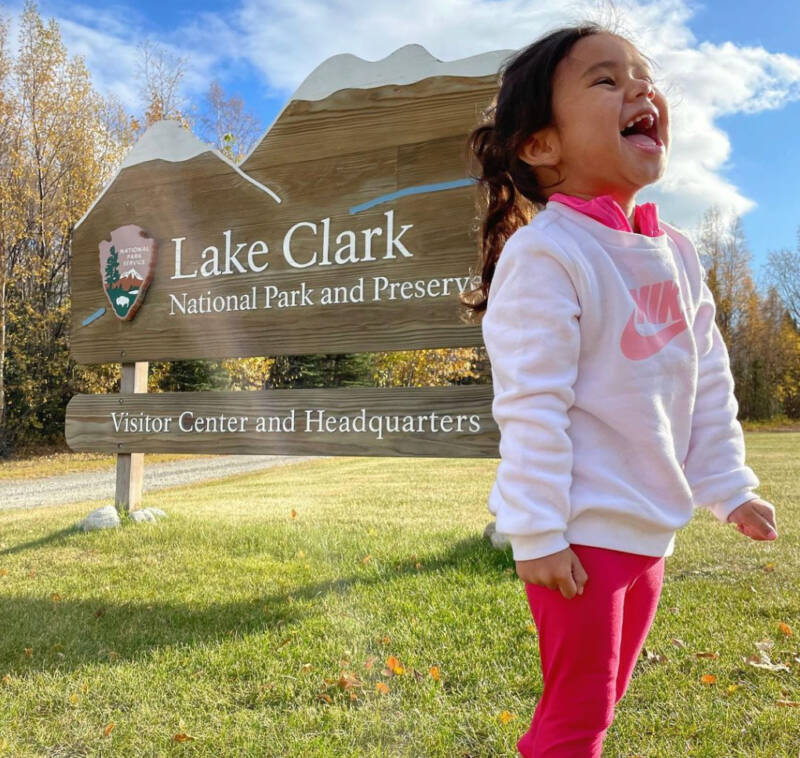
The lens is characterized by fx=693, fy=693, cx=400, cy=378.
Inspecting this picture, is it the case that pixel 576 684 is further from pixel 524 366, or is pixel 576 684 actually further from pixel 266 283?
pixel 266 283

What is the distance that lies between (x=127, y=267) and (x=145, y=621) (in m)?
2.86

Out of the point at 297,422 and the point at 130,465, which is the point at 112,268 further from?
the point at 297,422

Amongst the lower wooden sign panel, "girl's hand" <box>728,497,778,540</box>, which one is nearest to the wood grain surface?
the lower wooden sign panel

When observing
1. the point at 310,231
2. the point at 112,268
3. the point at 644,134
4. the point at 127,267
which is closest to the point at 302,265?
the point at 310,231

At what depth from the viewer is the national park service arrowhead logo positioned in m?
5.09

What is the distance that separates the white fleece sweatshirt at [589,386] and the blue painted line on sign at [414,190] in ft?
9.13

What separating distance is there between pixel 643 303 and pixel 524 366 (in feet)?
0.97

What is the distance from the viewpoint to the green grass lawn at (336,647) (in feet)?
7.14

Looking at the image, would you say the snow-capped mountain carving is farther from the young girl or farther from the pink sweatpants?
the pink sweatpants

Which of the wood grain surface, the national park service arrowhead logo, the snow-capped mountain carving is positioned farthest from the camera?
the national park service arrowhead logo

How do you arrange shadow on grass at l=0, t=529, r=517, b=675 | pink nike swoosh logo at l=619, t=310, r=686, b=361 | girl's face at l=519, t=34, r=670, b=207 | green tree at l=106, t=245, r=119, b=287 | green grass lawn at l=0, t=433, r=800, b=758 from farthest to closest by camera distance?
1. green tree at l=106, t=245, r=119, b=287
2. shadow on grass at l=0, t=529, r=517, b=675
3. green grass lawn at l=0, t=433, r=800, b=758
4. girl's face at l=519, t=34, r=670, b=207
5. pink nike swoosh logo at l=619, t=310, r=686, b=361

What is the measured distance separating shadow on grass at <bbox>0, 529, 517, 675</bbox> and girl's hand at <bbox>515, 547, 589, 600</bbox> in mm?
1932

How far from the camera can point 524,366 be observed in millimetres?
1241

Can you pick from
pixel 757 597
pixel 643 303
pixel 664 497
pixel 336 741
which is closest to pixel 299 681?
pixel 336 741
